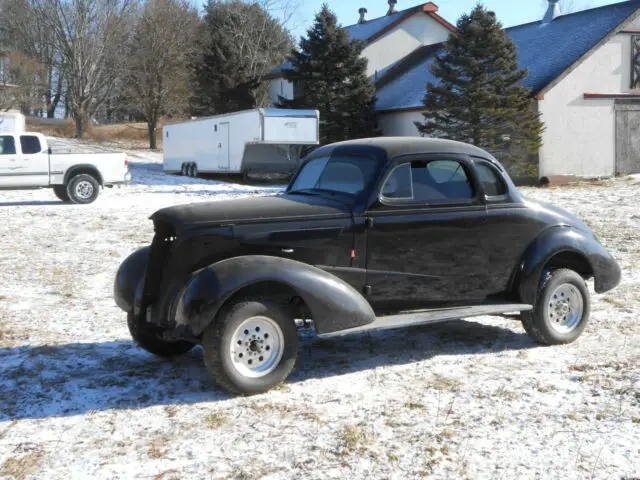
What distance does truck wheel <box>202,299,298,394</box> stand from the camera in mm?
5523

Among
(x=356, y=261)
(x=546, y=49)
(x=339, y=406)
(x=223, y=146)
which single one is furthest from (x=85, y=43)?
(x=339, y=406)

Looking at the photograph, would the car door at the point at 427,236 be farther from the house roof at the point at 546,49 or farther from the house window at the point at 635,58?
the house window at the point at 635,58

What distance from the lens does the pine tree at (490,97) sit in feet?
87.3

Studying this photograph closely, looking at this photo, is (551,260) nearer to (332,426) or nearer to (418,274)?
(418,274)

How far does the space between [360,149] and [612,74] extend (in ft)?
81.1

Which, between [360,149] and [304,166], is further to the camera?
[304,166]

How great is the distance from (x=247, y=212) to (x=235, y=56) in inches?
1733

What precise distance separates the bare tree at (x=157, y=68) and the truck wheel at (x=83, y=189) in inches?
1151

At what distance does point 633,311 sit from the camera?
323 inches

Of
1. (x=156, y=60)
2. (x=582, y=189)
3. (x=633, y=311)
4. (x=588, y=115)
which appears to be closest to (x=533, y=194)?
(x=582, y=189)

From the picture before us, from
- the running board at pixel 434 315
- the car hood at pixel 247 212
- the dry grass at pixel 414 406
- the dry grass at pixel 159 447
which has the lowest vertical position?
the dry grass at pixel 159 447

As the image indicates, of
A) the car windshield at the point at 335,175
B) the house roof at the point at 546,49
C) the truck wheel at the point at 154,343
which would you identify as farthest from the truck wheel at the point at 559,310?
the house roof at the point at 546,49

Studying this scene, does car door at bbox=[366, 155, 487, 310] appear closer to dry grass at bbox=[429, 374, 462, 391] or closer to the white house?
dry grass at bbox=[429, 374, 462, 391]

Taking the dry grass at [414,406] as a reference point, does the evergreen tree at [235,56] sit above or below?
above
